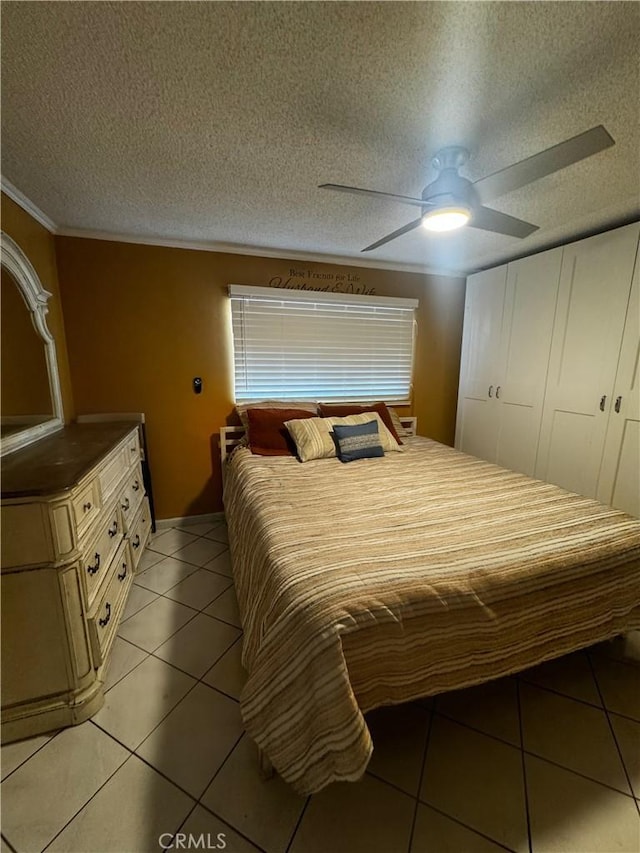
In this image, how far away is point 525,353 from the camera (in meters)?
3.08

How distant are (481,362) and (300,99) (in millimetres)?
2843

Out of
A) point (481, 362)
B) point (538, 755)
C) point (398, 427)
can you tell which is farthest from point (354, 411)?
point (538, 755)

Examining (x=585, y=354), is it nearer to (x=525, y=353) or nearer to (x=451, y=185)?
(x=525, y=353)

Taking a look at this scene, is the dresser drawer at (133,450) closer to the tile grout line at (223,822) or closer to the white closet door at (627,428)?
the tile grout line at (223,822)

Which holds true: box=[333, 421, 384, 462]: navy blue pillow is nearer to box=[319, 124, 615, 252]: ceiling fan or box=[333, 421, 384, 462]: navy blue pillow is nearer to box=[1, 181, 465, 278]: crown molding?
box=[319, 124, 615, 252]: ceiling fan

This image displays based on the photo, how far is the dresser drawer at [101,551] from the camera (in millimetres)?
1434

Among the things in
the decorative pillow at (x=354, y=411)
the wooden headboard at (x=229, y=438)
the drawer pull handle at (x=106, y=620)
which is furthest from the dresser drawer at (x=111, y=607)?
the decorative pillow at (x=354, y=411)

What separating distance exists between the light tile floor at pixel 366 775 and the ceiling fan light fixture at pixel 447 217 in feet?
6.92

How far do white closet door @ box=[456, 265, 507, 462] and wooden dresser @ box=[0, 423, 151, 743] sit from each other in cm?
329

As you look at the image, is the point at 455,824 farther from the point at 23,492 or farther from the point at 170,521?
the point at 170,521

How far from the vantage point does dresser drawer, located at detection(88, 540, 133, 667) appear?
1.45 m

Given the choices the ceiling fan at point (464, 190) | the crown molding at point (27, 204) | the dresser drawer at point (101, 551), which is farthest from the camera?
the crown molding at point (27, 204)

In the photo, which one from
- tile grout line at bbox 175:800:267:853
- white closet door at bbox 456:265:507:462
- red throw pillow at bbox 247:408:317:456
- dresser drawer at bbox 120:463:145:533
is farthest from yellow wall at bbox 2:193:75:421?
white closet door at bbox 456:265:507:462

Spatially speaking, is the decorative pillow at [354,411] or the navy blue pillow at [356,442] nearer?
the navy blue pillow at [356,442]
